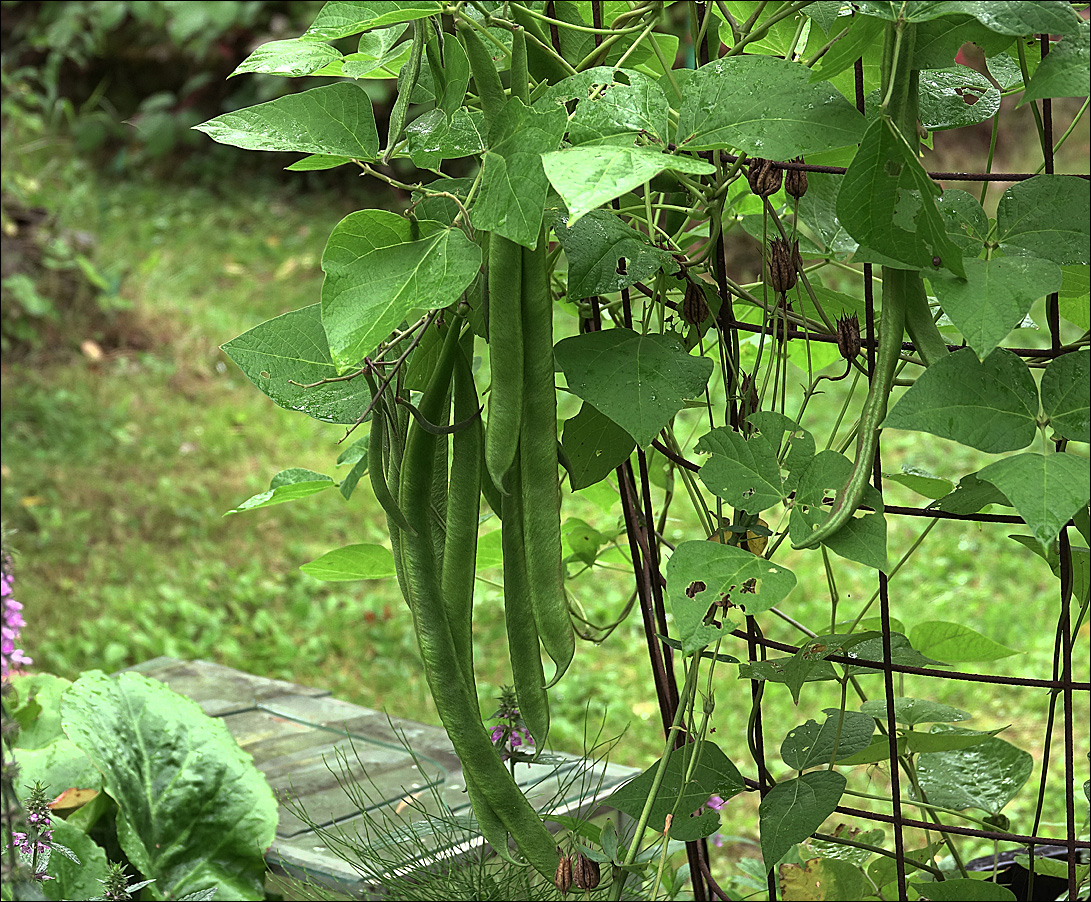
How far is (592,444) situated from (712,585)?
0.19 m

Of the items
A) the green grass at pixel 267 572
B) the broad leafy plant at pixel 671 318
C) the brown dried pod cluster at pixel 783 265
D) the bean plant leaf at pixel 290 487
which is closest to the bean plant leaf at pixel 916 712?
the broad leafy plant at pixel 671 318

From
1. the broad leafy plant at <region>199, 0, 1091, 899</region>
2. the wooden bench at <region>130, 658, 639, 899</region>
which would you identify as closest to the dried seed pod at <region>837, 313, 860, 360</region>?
the broad leafy plant at <region>199, 0, 1091, 899</region>

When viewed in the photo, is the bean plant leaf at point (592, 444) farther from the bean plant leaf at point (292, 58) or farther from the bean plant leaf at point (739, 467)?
the bean plant leaf at point (292, 58)

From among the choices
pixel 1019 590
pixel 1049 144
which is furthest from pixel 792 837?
pixel 1019 590

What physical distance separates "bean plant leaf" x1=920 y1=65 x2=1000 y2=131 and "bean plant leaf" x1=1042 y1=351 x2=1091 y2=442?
211mm

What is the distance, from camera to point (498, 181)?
69 cm

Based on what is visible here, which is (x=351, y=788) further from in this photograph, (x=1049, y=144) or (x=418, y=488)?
(x=1049, y=144)

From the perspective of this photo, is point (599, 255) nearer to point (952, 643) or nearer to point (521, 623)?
point (521, 623)

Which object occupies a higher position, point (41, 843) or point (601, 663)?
point (41, 843)

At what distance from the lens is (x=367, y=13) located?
0.66m

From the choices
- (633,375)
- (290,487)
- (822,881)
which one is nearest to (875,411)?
(633,375)

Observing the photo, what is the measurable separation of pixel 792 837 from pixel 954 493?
0.91 feet

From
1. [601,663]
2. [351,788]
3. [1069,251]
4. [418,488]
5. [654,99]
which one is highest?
[654,99]

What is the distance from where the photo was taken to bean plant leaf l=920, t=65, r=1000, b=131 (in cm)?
82
